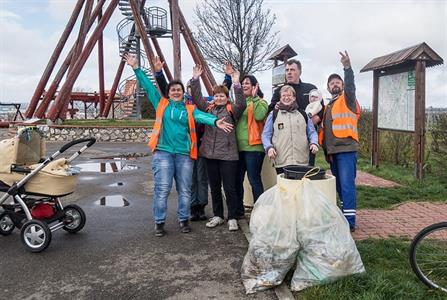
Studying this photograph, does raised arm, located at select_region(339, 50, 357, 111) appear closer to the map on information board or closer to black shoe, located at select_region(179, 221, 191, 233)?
black shoe, located at select_region(179, 221, 191, 233)

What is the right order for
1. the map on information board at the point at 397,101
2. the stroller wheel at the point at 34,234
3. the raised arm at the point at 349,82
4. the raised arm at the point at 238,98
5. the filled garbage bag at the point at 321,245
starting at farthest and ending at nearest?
the map on information board at the point at 397,101, the raised arm at the point at 238,98, the raised arm at the point at 349,82, the stroller wheel at the point at 34,234, the filled garbage bag at the point at 321,245

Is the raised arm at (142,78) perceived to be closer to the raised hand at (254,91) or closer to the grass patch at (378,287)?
the raised hand at (254,91)

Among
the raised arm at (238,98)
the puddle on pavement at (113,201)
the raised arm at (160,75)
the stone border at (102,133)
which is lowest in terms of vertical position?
the puddle on pavement at (113,201)

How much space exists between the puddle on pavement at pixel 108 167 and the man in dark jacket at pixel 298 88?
5.91m

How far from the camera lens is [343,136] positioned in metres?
4.71

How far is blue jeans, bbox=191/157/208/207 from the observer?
18.1ft

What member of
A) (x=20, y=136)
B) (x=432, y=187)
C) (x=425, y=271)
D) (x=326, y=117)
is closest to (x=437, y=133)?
(x=432, y=187)

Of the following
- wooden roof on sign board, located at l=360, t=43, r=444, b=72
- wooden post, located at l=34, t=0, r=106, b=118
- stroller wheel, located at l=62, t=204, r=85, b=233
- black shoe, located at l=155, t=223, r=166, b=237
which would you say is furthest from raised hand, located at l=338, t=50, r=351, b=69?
wooden post, located at l=34, t=0, r=106, b=118

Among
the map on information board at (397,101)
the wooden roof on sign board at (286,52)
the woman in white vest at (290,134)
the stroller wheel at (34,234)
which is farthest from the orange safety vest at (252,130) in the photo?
the wooden roof on sign board at (286,52)

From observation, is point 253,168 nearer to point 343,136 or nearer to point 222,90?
point 222,90

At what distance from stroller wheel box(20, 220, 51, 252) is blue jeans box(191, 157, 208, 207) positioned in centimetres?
193

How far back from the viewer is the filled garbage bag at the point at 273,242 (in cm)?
321

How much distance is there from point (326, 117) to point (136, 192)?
3.91 meters

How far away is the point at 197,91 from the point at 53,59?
1555cm
